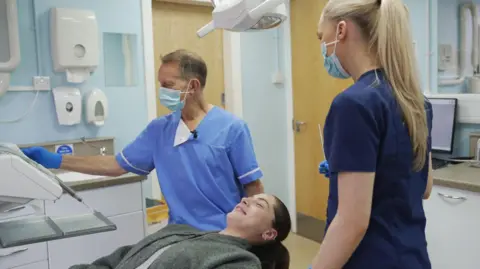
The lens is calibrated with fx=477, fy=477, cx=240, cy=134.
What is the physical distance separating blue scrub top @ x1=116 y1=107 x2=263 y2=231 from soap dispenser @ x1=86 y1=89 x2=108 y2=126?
51.8 inches

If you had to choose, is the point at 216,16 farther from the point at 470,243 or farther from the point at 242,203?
the point at 470,243

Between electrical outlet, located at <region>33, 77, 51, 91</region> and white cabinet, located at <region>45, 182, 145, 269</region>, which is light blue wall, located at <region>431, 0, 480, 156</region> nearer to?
white cabinet, located at <region>45, 182, 145, 269</region>

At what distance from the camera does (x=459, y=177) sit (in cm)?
239

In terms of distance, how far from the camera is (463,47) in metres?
3.19

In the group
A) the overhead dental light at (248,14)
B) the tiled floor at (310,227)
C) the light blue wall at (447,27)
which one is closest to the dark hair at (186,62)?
the overhead dental light at (248,14)

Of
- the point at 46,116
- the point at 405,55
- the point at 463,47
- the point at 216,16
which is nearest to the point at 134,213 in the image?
the point at 46,116

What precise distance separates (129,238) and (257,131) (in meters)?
1.63

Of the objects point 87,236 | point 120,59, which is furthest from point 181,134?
point 120,59

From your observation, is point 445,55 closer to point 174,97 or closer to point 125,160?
point 174,97

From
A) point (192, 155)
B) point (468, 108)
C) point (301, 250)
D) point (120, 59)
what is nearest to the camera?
Result: point (192, 155)

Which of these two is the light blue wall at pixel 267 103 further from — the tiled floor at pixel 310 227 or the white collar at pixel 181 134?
the white collar at pixel 181 134

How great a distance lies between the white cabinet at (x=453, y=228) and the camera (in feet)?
7.53

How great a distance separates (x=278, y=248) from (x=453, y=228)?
3.96 feet

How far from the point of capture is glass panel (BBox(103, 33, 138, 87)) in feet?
10.3
